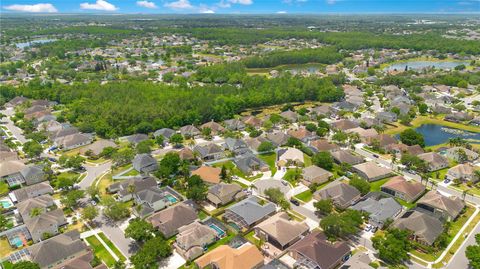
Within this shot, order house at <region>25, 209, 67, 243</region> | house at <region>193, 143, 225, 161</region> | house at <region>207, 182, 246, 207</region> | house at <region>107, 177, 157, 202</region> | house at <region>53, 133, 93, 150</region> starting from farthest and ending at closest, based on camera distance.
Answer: house at <region>53, 133, 93, 150</region>, house at <region>193, 143, 225, 161</region>, house at <region>107, 177, 157, 202</region>, house at <region>207, 182, 246, 207</region>, house at <region>25, 209, 67, 243</region>

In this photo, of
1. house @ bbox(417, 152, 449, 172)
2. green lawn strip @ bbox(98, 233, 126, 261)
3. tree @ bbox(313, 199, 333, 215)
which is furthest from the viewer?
house @ bbox(417, 152, 449, 172)

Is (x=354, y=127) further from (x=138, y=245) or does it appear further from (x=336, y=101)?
(x=138, y=245)

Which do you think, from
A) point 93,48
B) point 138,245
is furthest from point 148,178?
point 93,48

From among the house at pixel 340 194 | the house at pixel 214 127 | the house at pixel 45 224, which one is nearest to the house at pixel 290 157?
the house at pixel 340 194

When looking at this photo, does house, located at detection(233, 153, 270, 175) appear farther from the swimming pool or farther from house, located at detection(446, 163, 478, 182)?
house, located at detection(446, 163, 478, 182)

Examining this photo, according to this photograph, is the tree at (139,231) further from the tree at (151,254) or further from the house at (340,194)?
the house at (340,194)

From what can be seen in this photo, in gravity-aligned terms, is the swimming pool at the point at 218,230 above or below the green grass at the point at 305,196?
above

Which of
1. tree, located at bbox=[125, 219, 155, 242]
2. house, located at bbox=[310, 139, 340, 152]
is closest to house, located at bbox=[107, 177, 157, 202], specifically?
tree, located at bbox=[125, 219, 155, 242]
